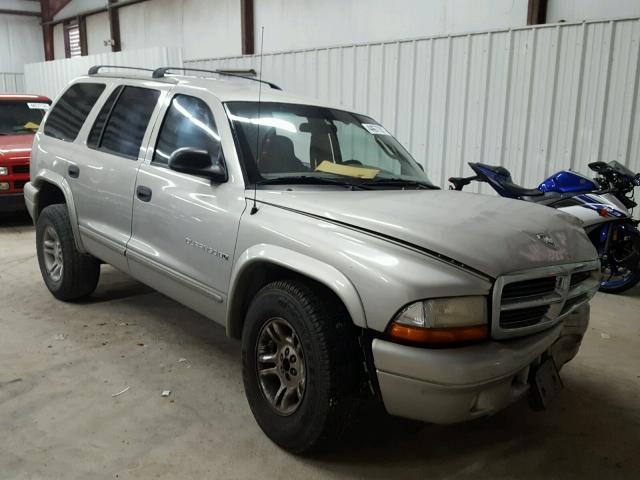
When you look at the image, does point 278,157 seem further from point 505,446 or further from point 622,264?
point 622,264

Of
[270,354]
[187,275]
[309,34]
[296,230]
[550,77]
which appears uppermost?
[309,34]

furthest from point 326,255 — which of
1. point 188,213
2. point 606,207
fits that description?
point 606,207

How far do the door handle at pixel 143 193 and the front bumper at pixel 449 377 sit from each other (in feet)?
6.20

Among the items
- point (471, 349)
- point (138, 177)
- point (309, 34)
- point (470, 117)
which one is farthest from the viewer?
point (309, 34)

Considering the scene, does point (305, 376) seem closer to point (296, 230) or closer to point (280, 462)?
point (280, 462)

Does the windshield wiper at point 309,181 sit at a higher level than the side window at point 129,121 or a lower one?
lower

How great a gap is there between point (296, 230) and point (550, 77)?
15.1ft

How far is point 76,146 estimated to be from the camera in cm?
417

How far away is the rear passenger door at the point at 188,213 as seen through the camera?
2.86m

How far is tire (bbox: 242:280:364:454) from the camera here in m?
2.26

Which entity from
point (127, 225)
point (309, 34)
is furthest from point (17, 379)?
point (309, 34)

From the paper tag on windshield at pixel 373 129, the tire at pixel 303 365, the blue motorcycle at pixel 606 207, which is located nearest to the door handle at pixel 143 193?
the tire at pixel 303 365

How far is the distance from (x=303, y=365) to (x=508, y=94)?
486cm

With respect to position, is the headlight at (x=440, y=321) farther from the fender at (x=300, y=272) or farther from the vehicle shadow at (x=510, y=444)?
the vehicle shadow at (x=510, y=444)
